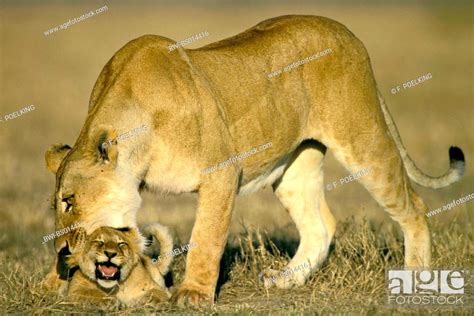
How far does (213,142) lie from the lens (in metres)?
5.94

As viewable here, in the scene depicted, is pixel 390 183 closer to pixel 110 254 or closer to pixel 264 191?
pixel 110 254

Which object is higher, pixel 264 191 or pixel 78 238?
pixel 264 191

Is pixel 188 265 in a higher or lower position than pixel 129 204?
lower

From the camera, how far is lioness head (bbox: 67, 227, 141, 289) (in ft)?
17.9

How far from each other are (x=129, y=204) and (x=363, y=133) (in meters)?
1.88

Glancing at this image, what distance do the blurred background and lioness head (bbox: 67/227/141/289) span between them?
548 mm

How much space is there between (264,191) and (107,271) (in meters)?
5.99

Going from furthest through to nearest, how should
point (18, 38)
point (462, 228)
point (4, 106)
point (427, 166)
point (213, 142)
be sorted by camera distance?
point (18, 38)
point (4, 106)
point (427, 166)
point (462, 228)
point (213, 142)

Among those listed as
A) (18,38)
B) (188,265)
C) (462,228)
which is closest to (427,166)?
(462,228)

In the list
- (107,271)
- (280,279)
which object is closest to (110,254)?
(107,271)

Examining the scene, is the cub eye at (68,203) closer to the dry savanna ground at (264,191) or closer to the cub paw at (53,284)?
the dry savanna ground at (264,191)

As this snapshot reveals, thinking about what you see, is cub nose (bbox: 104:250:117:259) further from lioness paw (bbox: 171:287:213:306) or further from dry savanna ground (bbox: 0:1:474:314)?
lioness paw (bbox: 171:287:213:306)

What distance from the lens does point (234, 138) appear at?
6.25 metres

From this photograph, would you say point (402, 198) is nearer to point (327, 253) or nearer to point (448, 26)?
point (327, 253)
